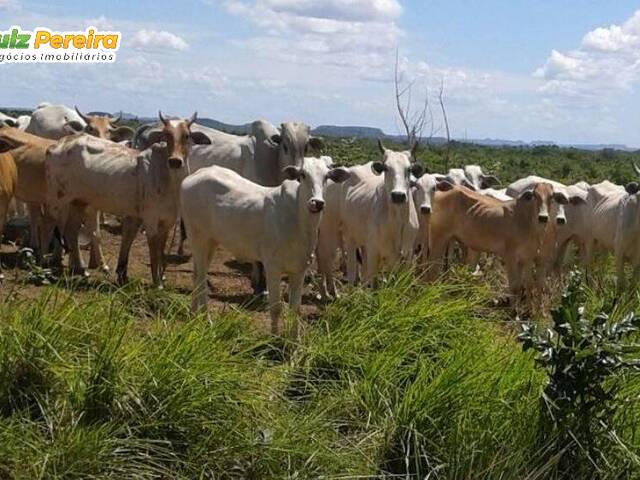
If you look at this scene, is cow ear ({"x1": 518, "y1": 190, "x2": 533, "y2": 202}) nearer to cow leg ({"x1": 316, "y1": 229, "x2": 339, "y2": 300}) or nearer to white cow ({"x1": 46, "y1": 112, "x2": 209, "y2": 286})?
cow leg ({"x1": 316, "y1": 229, "x2": 339, "y2": 300})

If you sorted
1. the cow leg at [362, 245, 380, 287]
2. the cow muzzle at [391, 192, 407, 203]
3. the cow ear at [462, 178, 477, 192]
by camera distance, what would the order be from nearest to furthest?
the cow muzzle at [391, 192, 407, 203], the cow leg at [362, 245, 380, 287], the cow ear at [462, 178, 477, 192]

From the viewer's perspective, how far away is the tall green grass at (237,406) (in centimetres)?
493

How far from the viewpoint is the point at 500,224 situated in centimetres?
1124

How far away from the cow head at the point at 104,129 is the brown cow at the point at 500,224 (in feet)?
16.3

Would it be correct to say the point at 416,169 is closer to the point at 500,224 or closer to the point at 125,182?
the point at 500,224

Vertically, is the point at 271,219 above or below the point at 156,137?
below

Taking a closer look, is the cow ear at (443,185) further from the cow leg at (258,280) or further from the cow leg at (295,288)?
the cow leg at (295,288)

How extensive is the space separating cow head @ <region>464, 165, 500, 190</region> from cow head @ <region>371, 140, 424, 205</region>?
4.52 meters

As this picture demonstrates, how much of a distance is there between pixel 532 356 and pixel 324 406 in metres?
1.34

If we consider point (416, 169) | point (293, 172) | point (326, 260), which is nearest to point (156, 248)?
point (326, 260)

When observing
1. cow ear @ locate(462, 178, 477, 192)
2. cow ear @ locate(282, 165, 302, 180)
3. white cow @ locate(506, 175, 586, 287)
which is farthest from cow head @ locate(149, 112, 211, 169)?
cow ear @ locate(462, 178, 477, 192)

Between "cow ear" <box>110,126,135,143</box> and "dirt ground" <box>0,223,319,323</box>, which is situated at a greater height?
"cow ear" <box>110,126,135,143</box>

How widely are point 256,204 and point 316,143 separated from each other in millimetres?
→ 2920

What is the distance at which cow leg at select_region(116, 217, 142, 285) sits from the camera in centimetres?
1049
